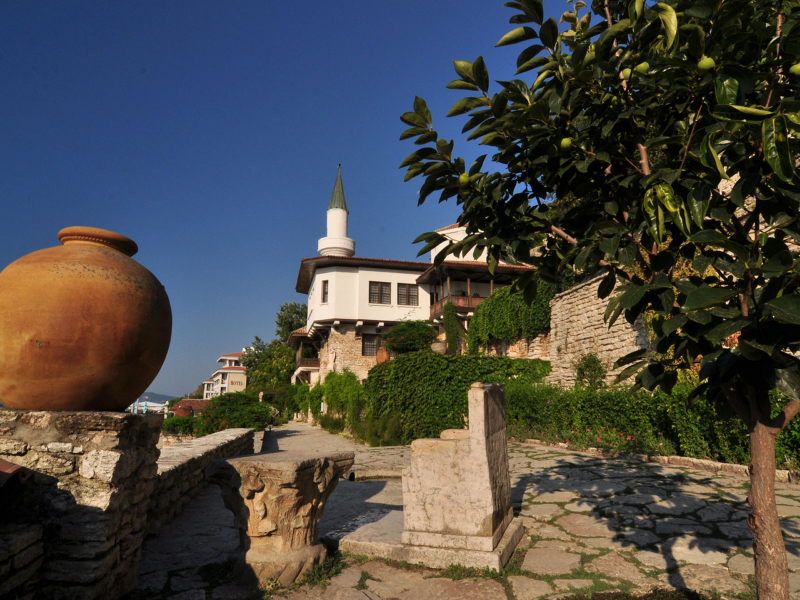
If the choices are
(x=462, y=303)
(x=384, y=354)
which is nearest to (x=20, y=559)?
(x=384, y=354)

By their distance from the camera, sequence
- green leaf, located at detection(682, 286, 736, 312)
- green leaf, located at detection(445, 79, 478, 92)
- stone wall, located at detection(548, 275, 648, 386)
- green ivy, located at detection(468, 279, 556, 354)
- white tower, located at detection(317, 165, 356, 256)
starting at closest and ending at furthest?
green leaf, located at detection(682, 286, 736, 312), green leaf, located at detection(445, 79, 478, 92), stone wall, located at detection(548, 275, 648, 386), green ivy, located at detection(468, 279, 556, 354), white tower, located at detection(317, 165, 356, 256)

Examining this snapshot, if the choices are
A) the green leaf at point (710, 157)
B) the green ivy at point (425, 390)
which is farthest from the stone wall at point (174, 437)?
the green leaf at point (710, 157)

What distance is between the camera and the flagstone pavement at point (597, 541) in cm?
357

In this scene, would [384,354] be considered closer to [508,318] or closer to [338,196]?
[508,318]

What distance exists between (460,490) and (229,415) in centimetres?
1030

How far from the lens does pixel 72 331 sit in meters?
3.01

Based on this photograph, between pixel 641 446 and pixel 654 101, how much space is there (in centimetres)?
798

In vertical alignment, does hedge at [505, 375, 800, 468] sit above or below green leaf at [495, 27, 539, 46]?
below

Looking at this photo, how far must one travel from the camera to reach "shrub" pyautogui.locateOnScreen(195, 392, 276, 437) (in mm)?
12781

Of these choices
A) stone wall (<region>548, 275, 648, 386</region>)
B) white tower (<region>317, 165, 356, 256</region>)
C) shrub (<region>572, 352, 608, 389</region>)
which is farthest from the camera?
white tower (<region>317, 165, 356, 256</region>)

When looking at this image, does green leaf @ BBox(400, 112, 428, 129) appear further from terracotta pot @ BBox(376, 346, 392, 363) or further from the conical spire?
the conical spire

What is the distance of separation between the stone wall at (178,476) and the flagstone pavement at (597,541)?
0.72 m

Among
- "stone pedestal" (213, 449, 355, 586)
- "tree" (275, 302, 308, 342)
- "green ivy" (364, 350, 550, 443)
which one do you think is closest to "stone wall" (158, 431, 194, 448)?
"green ivy" (364, 350, 550, 443)

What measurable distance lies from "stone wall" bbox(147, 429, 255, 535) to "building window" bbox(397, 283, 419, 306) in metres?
17.7
